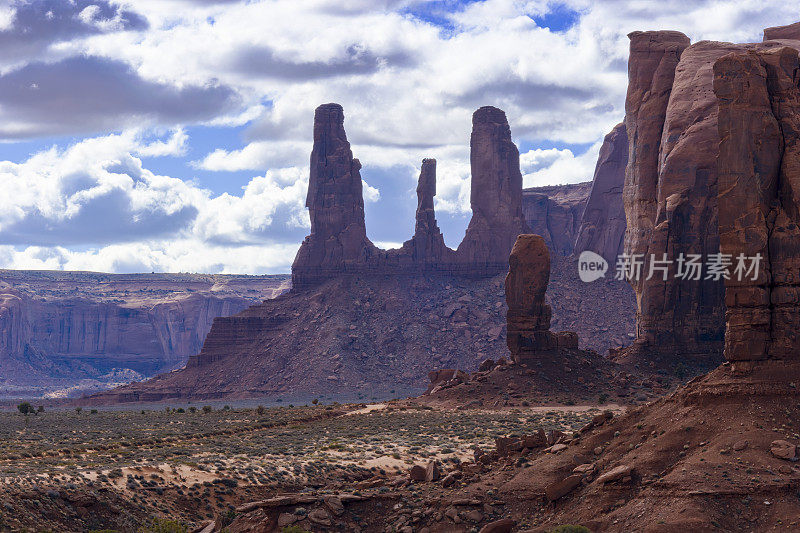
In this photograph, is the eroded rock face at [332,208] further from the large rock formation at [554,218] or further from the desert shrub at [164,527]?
the desert shrub at [164,527]

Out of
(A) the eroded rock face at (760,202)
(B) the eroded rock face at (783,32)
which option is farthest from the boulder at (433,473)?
(B) the eroded rock face at (783,32)

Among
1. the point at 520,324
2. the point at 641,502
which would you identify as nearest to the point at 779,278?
the point at 641,502

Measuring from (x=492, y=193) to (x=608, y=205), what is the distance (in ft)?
51.4

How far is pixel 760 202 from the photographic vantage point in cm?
3369

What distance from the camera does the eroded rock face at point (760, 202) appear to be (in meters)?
33.0

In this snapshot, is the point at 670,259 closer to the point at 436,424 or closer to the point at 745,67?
the point at 436,424

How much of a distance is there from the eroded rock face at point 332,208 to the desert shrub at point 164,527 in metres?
119

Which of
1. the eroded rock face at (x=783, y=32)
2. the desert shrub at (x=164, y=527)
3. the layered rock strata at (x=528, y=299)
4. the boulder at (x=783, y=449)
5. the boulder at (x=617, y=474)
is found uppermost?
the eroded rock face at (x=783, y=32)

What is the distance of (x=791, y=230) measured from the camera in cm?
3341

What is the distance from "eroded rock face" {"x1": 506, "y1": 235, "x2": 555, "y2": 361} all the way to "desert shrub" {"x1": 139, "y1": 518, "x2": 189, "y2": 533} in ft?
149

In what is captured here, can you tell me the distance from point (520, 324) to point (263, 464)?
36221 millimetres

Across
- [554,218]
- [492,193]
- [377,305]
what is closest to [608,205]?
[492,193]

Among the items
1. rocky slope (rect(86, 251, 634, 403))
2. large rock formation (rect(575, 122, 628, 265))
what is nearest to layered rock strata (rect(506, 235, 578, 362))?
rocky slope (rect(86, 251, 634, 403))

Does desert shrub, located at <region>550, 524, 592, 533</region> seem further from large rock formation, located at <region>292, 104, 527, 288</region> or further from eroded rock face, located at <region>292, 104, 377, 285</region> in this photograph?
eroded rock face, located at <region>292, 104, 377, 285</region>
